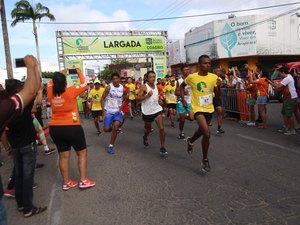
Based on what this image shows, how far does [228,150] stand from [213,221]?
347 centimetres

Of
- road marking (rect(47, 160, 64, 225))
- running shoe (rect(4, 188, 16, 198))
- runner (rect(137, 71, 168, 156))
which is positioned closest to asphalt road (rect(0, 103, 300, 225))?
road marking (rect(47, 160, 64, 225))

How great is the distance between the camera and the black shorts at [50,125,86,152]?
494 cm

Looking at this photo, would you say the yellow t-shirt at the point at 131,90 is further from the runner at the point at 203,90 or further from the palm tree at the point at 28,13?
the palm tree at the point at 28,13

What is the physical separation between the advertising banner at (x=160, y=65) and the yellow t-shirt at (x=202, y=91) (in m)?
17.7

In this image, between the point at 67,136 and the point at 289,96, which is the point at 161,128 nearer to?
the point at 67,136

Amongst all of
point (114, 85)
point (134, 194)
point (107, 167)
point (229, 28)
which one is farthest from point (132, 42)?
point (134, 194)

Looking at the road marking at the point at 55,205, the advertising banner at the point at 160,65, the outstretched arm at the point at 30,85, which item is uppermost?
the advertising banner at the point at 160,65

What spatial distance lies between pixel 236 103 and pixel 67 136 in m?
7.91

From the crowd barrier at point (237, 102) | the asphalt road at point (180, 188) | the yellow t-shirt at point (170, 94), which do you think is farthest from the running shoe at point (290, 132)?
the yellow t-shirt at point (170, 94)

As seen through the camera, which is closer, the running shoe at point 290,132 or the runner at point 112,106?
the runner at point 112,106

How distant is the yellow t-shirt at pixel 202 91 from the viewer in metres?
5.70

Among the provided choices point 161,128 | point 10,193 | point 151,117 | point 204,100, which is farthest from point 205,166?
point 10,193

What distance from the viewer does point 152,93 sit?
7.23m

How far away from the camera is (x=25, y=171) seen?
4.29m
